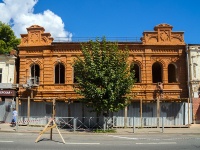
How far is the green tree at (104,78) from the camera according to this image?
65.6 feet

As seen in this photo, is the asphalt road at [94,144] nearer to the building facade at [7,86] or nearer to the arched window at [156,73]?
the building facade at [7,86]

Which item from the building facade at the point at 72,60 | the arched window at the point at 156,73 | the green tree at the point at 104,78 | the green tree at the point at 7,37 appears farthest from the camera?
the green tree at the point at 7,37

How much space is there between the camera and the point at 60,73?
2978 centimetres

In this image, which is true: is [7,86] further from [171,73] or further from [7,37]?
[171,73]

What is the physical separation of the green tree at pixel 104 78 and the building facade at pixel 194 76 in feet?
32.4

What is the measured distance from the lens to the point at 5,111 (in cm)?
2662

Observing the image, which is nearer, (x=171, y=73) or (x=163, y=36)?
(x=163, y=36)

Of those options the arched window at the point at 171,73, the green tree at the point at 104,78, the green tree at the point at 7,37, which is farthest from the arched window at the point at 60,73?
the green tree at the point at 7,37

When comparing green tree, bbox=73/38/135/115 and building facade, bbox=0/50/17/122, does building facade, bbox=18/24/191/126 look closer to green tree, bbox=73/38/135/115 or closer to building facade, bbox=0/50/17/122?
building facade, bbox=0/50/17/122

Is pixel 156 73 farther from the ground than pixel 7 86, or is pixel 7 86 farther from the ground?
A: pixel 156 73

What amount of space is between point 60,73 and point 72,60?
6.90ft

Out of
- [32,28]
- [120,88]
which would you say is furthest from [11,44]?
[120,88]

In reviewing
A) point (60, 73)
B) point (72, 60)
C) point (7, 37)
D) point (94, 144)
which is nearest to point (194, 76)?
point (72, 60)

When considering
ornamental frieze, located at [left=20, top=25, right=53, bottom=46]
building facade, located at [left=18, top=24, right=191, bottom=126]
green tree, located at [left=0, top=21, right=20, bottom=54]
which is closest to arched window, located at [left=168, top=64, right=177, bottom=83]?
building facade, located at [left=18, top=24, right=191, bottom=126]
